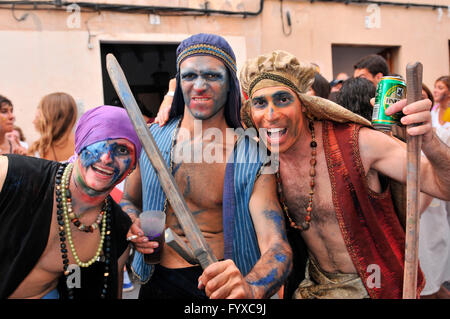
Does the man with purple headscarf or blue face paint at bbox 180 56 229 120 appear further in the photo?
blue face paint at bbox 180 56 229 120

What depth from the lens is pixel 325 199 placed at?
2115 mm

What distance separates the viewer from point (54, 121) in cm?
346

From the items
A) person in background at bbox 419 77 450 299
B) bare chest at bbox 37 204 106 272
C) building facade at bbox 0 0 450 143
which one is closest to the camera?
bare chest at bbox 37 204 106 272

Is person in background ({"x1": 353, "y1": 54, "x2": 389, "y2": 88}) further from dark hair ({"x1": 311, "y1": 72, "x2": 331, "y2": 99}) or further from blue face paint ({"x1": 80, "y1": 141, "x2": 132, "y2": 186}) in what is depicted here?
blue face paint ({"x1": 80, "y1": 141, "x2": 132, "y2": 186})

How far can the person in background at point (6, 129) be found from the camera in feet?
13.1

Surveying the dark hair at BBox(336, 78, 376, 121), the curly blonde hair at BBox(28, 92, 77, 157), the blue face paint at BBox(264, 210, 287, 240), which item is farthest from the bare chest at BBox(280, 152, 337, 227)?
the curly blonde hair at BBox(28, 92, 77, 157)

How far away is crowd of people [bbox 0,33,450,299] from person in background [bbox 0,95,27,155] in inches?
95.5

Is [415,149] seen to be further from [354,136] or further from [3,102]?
[3,102]

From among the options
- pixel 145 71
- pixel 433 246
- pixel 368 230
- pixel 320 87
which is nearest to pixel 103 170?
pixel 368 230

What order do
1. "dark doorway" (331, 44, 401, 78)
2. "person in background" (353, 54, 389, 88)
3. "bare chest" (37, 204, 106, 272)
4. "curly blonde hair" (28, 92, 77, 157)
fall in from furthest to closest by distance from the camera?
1. "dark doorway" (331, 44, 401, 78)
2. "person in background" (353, 54, 389, 88)
3. "curly blonde hair" (28, 92, 77, 157)
4. "bare chest" (37, 204, 106, 272)

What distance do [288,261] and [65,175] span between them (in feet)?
3.42

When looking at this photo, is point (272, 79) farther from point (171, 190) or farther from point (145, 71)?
point (145, 71)

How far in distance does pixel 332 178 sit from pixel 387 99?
0.52 m

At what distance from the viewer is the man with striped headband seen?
2.01 m
